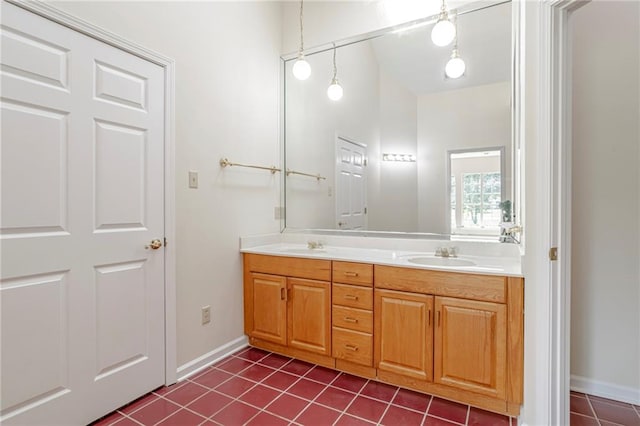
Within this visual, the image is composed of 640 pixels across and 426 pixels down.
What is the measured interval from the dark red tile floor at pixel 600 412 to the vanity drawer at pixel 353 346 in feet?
3.56

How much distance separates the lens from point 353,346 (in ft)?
6.88

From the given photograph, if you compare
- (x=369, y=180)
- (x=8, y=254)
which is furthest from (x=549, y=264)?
(x=8, y=254)

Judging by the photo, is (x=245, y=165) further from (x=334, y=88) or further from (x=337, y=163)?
(x=334, y=88)

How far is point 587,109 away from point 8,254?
3.06m

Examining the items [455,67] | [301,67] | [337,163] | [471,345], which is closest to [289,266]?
[337,163]

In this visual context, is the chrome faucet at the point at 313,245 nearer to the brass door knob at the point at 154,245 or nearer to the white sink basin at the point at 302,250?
the white sink basin at the point at 302,250

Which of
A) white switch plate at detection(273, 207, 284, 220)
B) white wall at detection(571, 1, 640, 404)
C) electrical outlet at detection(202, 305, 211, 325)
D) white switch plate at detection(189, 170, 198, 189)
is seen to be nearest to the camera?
white wall at detection(571, 1, 640, 404)

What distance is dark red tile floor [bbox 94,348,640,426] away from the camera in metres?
1.69

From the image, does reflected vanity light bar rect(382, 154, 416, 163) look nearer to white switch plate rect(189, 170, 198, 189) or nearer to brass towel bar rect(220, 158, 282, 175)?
brass towel bar rect(220, 158, 282, 175)

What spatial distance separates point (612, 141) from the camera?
186cm

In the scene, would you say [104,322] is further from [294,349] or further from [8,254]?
[294,349]

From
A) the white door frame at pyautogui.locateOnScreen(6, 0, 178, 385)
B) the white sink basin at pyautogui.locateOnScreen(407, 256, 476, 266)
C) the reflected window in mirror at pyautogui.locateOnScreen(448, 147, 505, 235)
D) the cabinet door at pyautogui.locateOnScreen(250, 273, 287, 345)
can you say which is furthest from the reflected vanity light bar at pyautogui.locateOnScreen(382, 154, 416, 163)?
the white door frame at pyautogui.locateOnScreen(6, 0, 178, 385)

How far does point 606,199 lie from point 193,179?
A: 253cm

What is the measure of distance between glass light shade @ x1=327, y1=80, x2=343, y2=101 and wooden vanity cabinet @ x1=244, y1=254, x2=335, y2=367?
1411 millimetres
